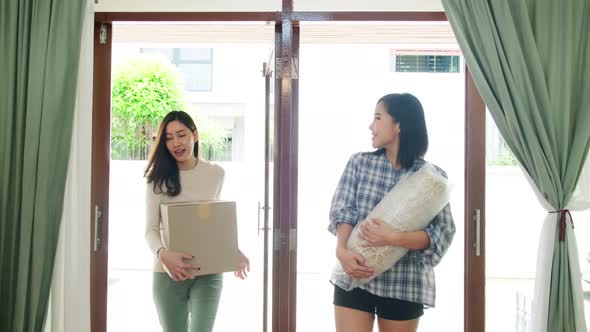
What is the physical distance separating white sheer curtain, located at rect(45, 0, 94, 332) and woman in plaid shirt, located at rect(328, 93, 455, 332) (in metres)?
1.11

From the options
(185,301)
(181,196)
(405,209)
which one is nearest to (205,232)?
(181,196)

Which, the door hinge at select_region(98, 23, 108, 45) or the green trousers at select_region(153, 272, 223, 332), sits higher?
the door hinge at select_region(98, 23, 108, 45)

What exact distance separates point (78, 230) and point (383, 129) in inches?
56.8

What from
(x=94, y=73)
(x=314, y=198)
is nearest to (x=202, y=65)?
(x=94, y=73)

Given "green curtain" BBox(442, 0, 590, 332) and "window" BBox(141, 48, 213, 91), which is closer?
"green curtain" BBox(442, 0, 590, 332)

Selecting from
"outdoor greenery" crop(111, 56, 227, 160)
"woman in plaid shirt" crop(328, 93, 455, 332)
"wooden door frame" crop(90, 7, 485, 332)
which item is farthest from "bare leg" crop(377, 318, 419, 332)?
"outdoor greenery" crop(111, 56, 227, 160)

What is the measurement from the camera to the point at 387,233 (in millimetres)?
2033

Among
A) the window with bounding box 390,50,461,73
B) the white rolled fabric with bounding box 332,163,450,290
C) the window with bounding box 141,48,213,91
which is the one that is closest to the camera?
the white rolled fabric with bounding box 332,163,450,290

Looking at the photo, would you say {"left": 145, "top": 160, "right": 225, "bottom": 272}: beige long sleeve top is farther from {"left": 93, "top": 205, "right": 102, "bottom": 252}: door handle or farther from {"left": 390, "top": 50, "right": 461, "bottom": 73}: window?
{"left": 390, "top": 50, "right": 461, "bottom": 73}: window

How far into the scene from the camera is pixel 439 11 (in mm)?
2283

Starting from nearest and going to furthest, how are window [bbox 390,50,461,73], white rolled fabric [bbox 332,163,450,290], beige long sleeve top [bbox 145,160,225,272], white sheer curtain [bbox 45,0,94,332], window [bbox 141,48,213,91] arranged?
1. white rolled fabric [bbox 332,163,450,290]
2. white sheer curtain [bbox 45,0,94,332]
3. beige long sleeve top [bbox 145,160,225,272]
4. window [bbox 390,50,461,73]
5. window [bbox 141,48,213,91]

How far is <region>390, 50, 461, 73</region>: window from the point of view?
2.37m

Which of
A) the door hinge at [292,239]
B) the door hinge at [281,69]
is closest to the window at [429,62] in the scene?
the door hinge at [281,69]

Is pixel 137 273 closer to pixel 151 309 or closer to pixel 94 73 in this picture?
pixel 151 309
